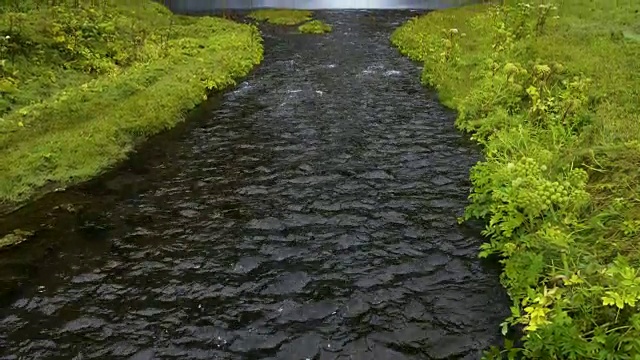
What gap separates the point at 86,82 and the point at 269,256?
13.1 meters

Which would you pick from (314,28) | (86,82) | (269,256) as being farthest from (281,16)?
(269,256)

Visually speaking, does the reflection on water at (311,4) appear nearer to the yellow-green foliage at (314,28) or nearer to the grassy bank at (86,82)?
the yellow-green foliage at (314,28)

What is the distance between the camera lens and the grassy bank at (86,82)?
46.5ft

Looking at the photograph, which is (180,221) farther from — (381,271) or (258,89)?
(258,89)

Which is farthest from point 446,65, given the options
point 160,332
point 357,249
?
point 160,332

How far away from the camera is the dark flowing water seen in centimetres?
805

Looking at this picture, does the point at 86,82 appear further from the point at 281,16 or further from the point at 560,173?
the point at 281,16

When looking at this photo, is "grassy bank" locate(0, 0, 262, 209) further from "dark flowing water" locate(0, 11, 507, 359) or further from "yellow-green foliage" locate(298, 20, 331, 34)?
"yellow-green foliage" locate(298, 20, 331, 34)

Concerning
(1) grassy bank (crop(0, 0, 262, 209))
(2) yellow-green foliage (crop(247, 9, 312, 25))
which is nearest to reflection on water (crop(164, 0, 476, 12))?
(2) yellow-green foliage (crop(247, 9, 312, 25))

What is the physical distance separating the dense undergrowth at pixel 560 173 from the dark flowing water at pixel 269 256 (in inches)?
31.6

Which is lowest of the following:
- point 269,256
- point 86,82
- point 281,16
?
point 269,256

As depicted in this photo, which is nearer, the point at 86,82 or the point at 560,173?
the point at 560,173

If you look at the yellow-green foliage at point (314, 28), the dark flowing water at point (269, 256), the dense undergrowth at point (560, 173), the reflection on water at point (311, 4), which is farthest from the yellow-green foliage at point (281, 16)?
the dark flowing water at point (269, 256)

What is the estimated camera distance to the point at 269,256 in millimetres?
10188
